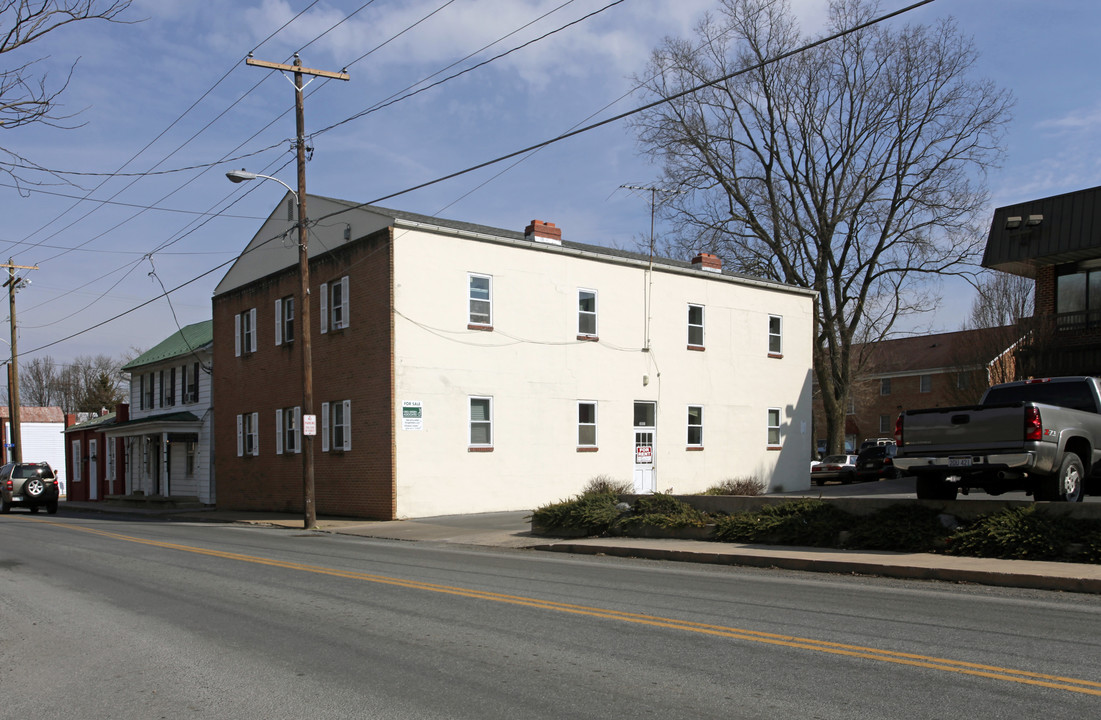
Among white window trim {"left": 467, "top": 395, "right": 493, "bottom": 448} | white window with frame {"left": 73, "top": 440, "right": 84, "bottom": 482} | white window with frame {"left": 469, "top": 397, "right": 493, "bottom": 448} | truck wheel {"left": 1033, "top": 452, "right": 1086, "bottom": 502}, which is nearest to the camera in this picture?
truck wheel {"left": 1033, "top": 452, "right": 1086, "bottom": 502}

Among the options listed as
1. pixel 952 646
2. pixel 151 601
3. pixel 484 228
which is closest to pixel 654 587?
pixel 952 646

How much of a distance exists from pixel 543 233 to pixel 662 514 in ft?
41.2

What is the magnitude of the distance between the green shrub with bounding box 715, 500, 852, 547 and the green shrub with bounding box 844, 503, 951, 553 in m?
0.39

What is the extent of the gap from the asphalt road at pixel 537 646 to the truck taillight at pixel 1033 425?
2.77m

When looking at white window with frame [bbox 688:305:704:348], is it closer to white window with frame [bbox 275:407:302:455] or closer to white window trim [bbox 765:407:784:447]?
white window trim [bbox 765:407:784:447]

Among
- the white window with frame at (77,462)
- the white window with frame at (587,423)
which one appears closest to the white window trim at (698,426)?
the white window with frame at (587,423)

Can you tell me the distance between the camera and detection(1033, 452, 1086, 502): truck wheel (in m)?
12.7

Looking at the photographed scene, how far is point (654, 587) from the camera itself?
36.4ft

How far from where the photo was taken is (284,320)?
30516 mm

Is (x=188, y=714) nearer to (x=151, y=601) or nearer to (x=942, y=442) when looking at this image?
(x=151, y=601)

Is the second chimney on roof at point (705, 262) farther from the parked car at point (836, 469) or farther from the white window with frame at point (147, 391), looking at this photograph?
the white window with frame at point (147, 391)

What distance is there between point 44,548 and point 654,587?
12873mm

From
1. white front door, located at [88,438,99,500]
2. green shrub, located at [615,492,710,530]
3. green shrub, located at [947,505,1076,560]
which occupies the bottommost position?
white front door, located at [88,438,99,500]

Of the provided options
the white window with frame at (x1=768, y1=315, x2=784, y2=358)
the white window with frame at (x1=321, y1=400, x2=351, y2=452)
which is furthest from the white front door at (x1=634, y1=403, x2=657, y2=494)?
the white window with frame at (x1=321, y1=400, x2=351, y2=452)
